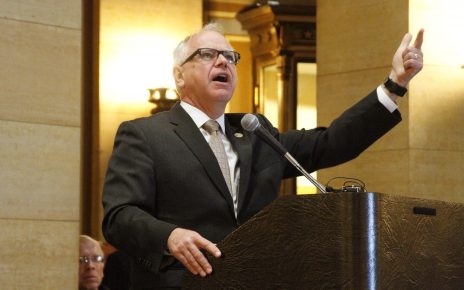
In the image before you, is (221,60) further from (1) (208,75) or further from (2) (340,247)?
(2) (340,247)

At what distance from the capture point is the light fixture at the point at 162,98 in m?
10.0

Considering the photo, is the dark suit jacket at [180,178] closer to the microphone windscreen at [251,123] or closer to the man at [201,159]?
the man at [201,159]

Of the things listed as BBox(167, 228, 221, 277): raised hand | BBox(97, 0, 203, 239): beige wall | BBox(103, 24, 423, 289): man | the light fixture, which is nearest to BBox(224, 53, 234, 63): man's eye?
BBox(103, 24, 423, 289): man

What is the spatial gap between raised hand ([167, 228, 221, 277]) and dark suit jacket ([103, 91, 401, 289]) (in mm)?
148

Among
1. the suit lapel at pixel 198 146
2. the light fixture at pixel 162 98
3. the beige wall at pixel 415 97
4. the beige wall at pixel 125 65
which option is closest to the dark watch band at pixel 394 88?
the suit lapel at pixel 198 146

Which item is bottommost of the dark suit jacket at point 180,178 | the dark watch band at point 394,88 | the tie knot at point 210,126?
the dark suit jacket at point 180,178

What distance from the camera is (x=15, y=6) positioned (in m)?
5.33

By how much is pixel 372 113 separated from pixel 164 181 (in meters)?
0.77


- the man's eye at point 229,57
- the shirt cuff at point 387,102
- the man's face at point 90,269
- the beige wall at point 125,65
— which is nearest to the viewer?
the shirt cuff at point 387,102

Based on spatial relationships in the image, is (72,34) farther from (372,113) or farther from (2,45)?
(372,113)

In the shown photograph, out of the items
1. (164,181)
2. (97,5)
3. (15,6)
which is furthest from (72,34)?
(97,5)

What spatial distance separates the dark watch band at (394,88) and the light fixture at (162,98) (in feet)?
20.5

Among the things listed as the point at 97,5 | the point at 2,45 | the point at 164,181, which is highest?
the point at 97,5

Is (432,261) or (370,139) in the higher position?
(370,139)
